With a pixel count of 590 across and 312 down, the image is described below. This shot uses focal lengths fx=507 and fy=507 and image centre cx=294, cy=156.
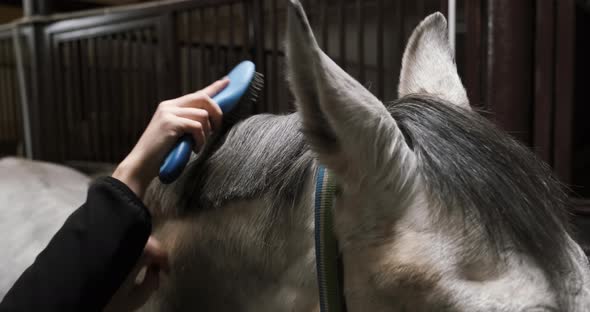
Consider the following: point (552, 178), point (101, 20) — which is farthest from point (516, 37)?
point (101, 20)

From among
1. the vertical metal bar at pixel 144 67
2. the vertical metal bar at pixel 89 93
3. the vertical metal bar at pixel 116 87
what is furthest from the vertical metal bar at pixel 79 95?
the vertical metal bar at pixel 144 67

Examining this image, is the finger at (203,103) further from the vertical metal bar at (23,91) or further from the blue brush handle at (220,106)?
the vertical metal bar at (23,91)

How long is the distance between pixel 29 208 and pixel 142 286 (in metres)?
0.52

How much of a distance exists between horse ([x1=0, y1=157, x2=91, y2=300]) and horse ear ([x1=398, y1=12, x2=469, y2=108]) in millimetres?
638

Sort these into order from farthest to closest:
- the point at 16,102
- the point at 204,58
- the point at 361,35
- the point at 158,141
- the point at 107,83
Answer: the point at 16,102 → the point at 107,83 → the point at 204,58 → the point at 361,35 → the point at 158,141

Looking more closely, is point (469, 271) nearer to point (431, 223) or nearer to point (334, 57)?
point (431, 223)

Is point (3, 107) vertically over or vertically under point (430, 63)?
under

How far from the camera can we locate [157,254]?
0.54 metres

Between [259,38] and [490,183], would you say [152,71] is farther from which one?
[490,183]

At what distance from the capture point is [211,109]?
0.52m

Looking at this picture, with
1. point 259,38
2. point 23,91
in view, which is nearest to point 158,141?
point 259,38

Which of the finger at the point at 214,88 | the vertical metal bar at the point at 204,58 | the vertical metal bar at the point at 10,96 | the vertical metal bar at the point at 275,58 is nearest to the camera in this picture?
the finger at the point at 214,88

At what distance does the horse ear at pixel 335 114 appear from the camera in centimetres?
33

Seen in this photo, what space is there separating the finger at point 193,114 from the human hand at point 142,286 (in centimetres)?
14
